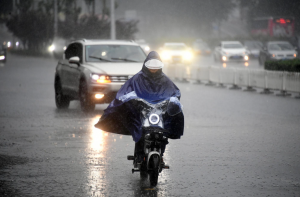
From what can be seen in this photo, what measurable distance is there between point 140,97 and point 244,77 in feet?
51.2

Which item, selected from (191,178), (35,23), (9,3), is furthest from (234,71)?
(9,3)

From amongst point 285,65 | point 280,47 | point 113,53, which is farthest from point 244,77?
point 280,47

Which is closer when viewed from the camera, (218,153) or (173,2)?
(218,153)

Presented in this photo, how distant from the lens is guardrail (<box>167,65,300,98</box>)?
19375 millimetres

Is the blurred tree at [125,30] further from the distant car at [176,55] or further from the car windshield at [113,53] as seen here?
the car windshield at [113,53]

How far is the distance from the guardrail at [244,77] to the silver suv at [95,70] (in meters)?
5.97

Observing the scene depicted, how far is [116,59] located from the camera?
15.1 metres

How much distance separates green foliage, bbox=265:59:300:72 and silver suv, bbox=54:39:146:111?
295 inches

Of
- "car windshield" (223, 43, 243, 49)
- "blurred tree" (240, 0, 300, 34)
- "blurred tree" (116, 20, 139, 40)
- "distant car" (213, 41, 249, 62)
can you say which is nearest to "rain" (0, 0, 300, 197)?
"distant car" (213, 41, 249, 62)

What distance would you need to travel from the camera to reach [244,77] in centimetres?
2208

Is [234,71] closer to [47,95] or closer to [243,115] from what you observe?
[47,95]

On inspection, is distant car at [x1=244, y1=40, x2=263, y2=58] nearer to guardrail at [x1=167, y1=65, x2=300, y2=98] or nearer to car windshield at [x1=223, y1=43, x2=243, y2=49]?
car windshield at [x1=223, y1=43, x2=243, y2=49]

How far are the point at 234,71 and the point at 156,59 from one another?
53.1 feet

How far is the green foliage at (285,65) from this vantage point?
21.0m
